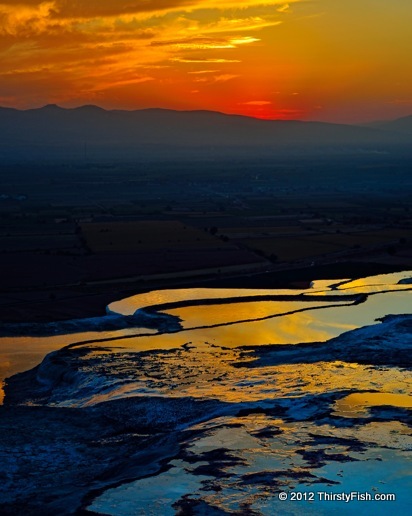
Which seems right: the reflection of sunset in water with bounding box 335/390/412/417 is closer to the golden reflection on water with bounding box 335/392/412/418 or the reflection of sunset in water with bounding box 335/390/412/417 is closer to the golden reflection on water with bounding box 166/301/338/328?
the golden reflection on water with bounding box 335/392/412/418

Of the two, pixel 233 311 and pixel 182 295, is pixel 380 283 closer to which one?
pixel 182 295

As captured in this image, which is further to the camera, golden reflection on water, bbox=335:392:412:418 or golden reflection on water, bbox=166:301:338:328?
golden reflection on water, bbox=166:301:338:328

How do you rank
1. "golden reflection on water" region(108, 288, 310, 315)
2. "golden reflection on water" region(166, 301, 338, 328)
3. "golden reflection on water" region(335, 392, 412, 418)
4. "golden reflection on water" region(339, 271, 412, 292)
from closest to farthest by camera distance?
"golden reflection on water" region(335, 392, 412, 418) < "golden reflection on water" region(166, 301, 338, 328) < "golden reflection on water" region(108, 288, 310, 315) < "golden reflection on water" region(339, 271, 412, 292)

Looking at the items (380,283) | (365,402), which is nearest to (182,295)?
(380,283)

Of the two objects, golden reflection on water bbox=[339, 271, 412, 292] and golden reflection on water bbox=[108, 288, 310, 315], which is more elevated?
golden reflection on water bbox=[108, 288, 310, 315]

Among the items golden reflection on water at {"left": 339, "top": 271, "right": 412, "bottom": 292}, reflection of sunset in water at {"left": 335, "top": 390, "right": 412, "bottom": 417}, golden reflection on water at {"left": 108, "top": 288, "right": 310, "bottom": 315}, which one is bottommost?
reflection of sunset in water at {"left": 335, "top": 390, "right": 412, "bottom": 417}

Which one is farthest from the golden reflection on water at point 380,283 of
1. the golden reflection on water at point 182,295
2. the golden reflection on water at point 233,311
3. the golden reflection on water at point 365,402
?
the golden reflection on water at point 365,402

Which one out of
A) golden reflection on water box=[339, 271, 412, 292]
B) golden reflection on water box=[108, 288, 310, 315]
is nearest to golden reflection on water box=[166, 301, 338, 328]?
golden reflection on water box=[108, 288, 310, 315]

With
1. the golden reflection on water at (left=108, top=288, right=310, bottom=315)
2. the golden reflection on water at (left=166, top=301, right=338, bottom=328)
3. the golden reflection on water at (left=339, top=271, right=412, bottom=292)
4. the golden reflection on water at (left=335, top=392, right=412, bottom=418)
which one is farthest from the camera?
the golden reflection on water at (left=339, top=271, right=412, bottom=292)

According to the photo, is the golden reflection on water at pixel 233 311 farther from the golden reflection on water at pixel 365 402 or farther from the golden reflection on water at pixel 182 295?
the golden reflection on water at pixel 365 402

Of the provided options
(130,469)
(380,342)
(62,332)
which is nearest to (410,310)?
(380,342)
